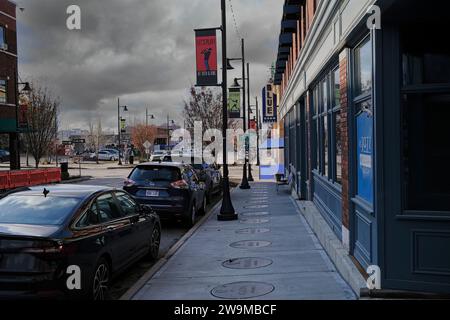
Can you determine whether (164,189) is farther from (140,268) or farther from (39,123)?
(39,123)

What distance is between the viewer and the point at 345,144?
7355 mm

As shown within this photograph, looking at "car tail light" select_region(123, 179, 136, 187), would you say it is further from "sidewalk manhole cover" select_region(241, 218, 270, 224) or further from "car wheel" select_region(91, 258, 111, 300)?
"car wheel" select_region(91, 258, 111, 300)

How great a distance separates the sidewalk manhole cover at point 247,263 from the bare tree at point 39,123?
29.9 m

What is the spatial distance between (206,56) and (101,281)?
862cm

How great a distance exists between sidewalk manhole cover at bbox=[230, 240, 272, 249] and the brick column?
92.0 inches

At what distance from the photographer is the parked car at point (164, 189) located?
12477 mm

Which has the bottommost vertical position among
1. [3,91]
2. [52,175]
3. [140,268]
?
[140,268]

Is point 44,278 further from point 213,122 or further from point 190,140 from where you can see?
point 190,140

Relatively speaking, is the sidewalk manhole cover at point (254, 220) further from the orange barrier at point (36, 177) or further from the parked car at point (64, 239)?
the orange barrier at point (36, 177)

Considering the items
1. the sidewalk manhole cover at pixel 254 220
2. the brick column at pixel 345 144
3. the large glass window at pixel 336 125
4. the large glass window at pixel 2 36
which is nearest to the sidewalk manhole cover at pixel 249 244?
the large glass window at pixel 336 125

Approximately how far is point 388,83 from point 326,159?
16.4 ft

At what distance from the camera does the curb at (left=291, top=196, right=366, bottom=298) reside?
5952mm

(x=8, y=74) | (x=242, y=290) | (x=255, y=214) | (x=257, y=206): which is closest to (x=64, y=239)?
(x=242, y=290)

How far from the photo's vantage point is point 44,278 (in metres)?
5.17
